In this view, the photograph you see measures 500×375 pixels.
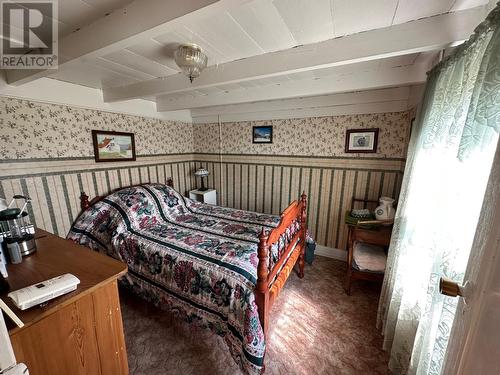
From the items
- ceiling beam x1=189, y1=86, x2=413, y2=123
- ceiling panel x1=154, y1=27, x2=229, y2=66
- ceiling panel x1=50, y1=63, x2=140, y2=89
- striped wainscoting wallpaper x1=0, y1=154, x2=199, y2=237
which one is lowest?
striped wainscoting wallpaper x1=0, y1=154, x2=199, y2=237

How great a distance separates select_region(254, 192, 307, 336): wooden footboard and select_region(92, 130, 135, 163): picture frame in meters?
2.13

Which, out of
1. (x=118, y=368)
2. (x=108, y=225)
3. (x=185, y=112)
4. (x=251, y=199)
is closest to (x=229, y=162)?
(x=251, y=199)

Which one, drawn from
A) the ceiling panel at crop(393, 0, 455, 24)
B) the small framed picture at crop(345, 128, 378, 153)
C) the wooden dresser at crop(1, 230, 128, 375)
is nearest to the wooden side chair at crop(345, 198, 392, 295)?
the small framed picture at crop(345, 128, 378, 153)

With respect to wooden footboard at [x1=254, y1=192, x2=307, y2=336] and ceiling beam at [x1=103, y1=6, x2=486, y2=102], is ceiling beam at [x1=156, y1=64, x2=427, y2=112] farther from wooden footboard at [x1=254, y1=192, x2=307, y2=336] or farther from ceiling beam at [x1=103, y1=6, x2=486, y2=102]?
wooden footboard at [x1=254, y1=192, x2=307, y2=336]

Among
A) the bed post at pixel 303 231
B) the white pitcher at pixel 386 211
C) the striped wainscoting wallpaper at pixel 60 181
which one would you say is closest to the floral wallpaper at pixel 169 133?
the striped wainscoting wallpaper at pixel 60 181

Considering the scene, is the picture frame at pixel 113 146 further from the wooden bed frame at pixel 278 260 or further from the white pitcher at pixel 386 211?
the white pitcher at pixel 386 211

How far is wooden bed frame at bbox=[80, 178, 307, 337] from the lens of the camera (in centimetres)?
139

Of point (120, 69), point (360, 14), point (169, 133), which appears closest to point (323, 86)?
point (360, 14)

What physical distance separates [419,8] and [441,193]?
3.11ft

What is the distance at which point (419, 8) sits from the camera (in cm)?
104

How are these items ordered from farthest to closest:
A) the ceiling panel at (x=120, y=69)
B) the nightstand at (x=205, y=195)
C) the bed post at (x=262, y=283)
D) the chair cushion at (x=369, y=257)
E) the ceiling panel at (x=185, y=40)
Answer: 1. the nightstand at (x=205, y=195)
2. the chair cushion at (x=369, y=257)
3. the ceiling panel at (x=120, y=69)
4. the bed post at (x=262, y=283)
5. the ceiling panel at (x=185, y=40)

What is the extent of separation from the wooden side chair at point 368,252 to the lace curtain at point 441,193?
346mm

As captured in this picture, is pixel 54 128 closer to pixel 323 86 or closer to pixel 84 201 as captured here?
pixel 84 201

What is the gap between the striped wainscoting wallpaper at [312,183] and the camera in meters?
2.62
